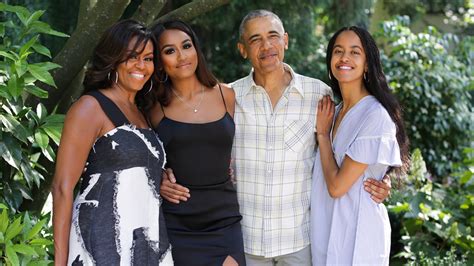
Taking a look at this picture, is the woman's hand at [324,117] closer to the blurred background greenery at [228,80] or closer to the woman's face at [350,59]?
the woman's face at [350,59]

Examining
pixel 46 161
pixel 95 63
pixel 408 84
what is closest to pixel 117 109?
pixel 95 63

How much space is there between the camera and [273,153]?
134 inches

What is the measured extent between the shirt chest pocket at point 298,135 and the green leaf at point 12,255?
4.38 ft

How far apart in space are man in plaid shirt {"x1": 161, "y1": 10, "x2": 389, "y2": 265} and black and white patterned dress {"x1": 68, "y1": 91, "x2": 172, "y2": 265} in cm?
62

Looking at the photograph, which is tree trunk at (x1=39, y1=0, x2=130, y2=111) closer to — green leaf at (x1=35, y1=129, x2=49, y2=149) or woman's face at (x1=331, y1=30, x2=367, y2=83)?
green leaf at (x1=35, y1=129, x2=49, y2=149)

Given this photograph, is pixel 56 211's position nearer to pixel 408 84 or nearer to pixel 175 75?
pixel 175 75

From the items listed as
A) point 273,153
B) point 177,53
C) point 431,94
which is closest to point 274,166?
point 273,153

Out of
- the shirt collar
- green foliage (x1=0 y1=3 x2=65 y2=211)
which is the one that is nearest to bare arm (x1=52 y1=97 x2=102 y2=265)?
green foliage (x1=0 y1=3 x2=65 y2=211)

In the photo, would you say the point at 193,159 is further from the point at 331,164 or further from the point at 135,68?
the point at 331,164

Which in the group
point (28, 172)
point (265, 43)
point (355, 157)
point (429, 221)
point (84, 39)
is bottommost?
point (429, 221)

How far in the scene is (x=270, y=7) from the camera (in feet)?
21.1

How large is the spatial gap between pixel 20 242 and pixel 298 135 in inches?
54.6

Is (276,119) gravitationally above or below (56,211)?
above

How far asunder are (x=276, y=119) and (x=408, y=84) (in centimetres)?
380
